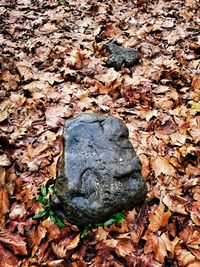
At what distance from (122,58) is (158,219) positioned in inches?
89.1

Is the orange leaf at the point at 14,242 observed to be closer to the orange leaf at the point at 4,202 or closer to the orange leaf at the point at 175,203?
the orange leaf at the point at 4,202

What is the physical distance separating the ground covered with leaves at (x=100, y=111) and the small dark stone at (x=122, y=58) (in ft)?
0.32

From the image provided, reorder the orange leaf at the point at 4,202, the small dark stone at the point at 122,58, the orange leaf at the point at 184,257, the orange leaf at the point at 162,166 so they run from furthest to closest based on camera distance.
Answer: the small dark stone at the point at 122,58 → the orange leaf at the point at 162,166 → the orange leaf at the point at 4,202 → the orange leaf at the point at 184,257

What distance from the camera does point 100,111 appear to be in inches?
128

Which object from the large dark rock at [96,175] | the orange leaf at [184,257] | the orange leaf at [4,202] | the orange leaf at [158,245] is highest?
the large dark rock at [96,175]

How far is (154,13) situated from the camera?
4.93m

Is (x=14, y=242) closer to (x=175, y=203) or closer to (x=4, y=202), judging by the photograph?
(x=4, y=202)

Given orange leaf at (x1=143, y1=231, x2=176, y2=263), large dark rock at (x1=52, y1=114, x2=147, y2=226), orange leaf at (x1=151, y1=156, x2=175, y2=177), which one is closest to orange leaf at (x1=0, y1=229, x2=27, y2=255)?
large dark rock at (x1=52, y1=114, x2=147, y2=226)

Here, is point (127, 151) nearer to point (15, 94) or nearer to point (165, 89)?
point (165, 89)

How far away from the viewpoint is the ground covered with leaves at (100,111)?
2197 mm

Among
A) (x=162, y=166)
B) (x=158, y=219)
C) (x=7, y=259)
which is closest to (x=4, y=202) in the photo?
(x=7, y=259)

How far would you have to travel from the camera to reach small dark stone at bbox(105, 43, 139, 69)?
383 centimetres

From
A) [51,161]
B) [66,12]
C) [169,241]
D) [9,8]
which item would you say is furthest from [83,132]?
[9,8]

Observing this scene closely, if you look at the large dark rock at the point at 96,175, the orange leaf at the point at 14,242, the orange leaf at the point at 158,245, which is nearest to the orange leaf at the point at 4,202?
the orange leaf at the point at 14,242
